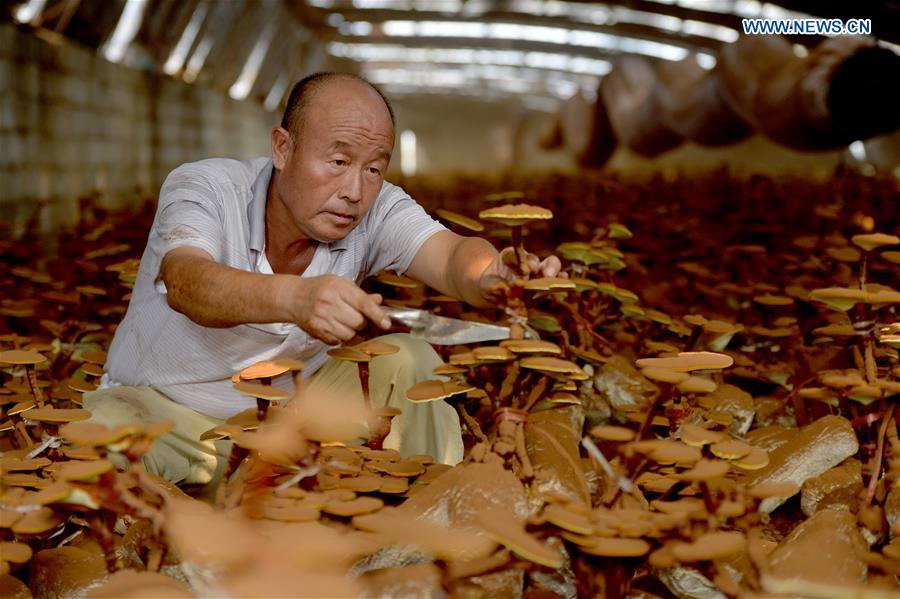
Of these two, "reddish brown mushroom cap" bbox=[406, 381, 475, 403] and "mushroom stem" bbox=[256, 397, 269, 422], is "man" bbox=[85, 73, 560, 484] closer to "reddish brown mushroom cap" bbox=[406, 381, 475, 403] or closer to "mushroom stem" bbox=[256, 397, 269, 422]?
"reddish brown mushroom cap" bbox=[406, 381, 475, 403]

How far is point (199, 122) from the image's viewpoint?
11828 millimetres

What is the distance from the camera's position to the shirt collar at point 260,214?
2.50 metres

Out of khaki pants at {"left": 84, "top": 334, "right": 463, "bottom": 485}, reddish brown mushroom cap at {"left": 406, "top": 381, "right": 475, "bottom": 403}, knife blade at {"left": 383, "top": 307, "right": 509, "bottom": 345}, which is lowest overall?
khaki pants at {"left": 84, "top": 334, "right": 463, "bottom": 485}

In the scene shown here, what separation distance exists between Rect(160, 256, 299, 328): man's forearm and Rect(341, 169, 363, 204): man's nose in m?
0.48

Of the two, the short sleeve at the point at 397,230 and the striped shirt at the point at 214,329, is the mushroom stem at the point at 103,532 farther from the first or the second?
the short sleeve at the point at 397,230

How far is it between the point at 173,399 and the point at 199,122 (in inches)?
398

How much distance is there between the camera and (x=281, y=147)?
2.47 metres

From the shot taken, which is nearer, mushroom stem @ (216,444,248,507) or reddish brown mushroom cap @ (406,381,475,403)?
mushroom stem @ (216,444,248,507)

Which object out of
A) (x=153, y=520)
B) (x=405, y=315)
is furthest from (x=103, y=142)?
(x=153, y=520)

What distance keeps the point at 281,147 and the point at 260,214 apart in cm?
22

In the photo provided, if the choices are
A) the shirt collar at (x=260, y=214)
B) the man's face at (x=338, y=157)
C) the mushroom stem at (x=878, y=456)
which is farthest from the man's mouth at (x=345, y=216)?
the mushroom stem at (x=878, y=456)

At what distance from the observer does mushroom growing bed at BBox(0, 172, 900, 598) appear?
1460 mm

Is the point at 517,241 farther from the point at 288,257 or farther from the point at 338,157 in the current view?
the point at 288,257

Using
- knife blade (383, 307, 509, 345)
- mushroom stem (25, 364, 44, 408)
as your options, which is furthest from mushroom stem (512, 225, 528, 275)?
mushroom stem (25, 364, 44, 408)
